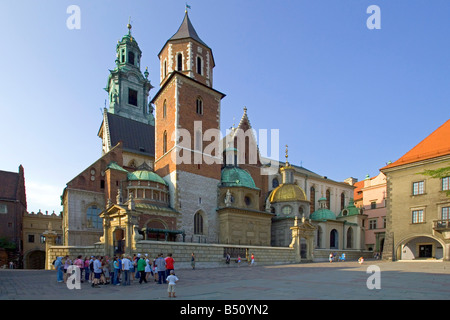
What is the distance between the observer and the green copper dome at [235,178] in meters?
37.8

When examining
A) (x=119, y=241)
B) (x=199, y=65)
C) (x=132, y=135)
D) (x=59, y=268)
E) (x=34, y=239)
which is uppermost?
(x=199, y=65)

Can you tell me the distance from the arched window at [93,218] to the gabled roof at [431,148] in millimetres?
29614

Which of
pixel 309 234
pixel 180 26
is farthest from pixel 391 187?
pixel 180 26

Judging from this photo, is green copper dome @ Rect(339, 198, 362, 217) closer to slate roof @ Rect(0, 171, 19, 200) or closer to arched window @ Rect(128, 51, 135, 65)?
arched window @ Rect(128, 51, 135, 65)

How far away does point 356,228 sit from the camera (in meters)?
50.4

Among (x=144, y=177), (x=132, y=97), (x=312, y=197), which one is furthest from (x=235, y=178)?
(x=132, y=97)

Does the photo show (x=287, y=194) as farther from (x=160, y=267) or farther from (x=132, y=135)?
(x=160, y=267)

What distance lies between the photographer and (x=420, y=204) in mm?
32656

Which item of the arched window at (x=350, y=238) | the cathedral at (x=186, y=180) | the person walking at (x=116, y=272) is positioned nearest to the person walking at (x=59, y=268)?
the person walking at (x=116, y=272)

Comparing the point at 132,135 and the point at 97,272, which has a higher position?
the point at 132,135

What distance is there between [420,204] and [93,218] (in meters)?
31.1

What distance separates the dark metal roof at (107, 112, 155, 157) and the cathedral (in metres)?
0.14

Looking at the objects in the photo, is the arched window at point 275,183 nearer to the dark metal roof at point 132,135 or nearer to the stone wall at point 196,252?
the dark metal roof at point 132,135
